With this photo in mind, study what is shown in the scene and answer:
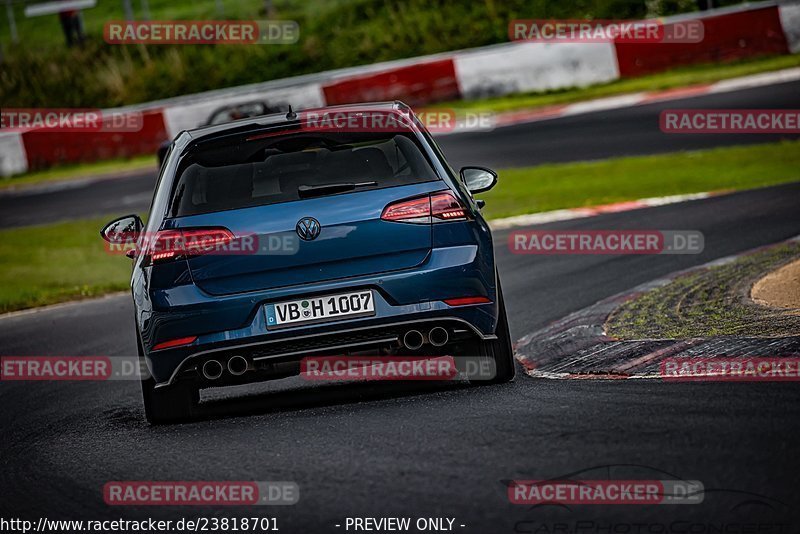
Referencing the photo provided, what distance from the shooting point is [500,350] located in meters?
7.06

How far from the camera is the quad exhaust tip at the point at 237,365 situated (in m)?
6.70

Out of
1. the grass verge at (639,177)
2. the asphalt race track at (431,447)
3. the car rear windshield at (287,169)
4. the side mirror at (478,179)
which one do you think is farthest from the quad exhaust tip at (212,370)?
the grass verge at (639,177)

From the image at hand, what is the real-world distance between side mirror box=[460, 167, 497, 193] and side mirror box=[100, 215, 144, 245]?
1.84m

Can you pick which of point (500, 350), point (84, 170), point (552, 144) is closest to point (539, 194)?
point (552, 144)

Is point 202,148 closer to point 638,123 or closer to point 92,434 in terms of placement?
point 92,434

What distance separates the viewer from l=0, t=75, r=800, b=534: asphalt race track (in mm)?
4676

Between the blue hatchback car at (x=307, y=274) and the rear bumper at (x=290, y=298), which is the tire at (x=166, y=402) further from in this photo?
the rear bumper at (x=290, y=298)

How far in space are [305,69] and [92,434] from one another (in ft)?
96.0

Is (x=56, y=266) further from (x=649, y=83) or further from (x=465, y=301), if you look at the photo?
(x=649, y=83)

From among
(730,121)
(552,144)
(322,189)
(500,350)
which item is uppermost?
(322,189)

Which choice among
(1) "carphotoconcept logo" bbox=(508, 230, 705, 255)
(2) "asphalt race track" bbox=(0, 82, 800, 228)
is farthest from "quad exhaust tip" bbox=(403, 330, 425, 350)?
(2) "asphalt race track" bbox=(0, 82, 800, 228)

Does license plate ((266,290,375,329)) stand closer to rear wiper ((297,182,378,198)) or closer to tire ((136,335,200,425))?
rear wiper ((297,182,378,198))

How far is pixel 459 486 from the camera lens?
5055 mm

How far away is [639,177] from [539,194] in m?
1.28
